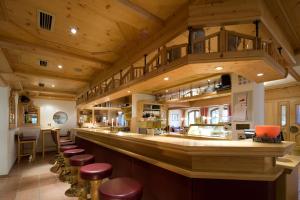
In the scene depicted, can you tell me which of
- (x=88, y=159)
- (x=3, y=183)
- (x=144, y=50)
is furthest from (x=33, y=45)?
(x=3, y=183)

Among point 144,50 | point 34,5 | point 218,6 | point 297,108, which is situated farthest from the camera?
point 297,108

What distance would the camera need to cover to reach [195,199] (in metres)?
1.60

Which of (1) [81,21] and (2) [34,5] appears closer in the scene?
(2) [34,5]

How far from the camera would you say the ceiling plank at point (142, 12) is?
1.92 m

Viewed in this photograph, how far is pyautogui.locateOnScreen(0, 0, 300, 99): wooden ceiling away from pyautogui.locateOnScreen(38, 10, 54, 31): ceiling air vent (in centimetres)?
4

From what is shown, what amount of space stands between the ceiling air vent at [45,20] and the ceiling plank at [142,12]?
1049 millimetres

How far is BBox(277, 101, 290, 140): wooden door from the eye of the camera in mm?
5762

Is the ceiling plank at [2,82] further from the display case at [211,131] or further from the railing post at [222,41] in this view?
the display case at [211,131]

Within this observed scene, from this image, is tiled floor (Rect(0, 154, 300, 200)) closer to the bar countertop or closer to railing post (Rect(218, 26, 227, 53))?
the bar countertop

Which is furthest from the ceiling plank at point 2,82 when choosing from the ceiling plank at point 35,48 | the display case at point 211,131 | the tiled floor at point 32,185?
the display case at point 211,131

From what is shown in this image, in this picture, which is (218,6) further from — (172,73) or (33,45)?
(33,45)

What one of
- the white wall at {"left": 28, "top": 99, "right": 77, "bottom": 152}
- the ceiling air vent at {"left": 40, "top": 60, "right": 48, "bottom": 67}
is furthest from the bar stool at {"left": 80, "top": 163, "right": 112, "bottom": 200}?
the white wall at {"left": 28, "top": 99, "right": 77, "bottom": 152}

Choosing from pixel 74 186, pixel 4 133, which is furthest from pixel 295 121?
pixel 4 133

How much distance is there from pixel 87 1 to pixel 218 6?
1406mm
